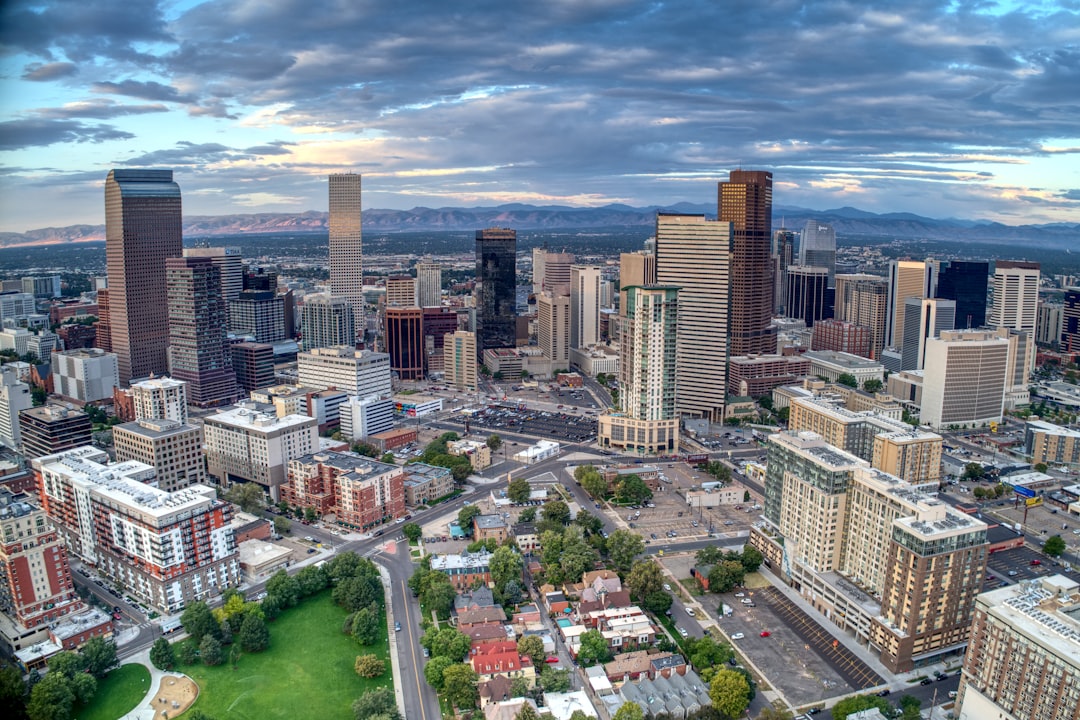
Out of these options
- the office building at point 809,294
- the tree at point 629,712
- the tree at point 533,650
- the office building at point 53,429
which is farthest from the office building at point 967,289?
the office building at point 53,429

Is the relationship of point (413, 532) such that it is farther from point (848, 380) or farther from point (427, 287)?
point (427, 287)

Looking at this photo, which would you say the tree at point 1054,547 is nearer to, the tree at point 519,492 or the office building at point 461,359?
the tree at point 519,492

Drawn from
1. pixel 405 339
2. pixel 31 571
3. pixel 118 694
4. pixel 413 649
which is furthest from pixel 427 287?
pixel 118 694

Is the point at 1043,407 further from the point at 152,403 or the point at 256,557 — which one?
the point at 152,403

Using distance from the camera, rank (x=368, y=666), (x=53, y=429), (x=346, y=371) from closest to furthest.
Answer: (x=368, y=666)
(x=53, y=429)
(x=346, y=371)

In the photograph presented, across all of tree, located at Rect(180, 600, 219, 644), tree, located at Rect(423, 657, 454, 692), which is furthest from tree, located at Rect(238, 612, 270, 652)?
tree, located at Rect(423, 657, 454, 692)
